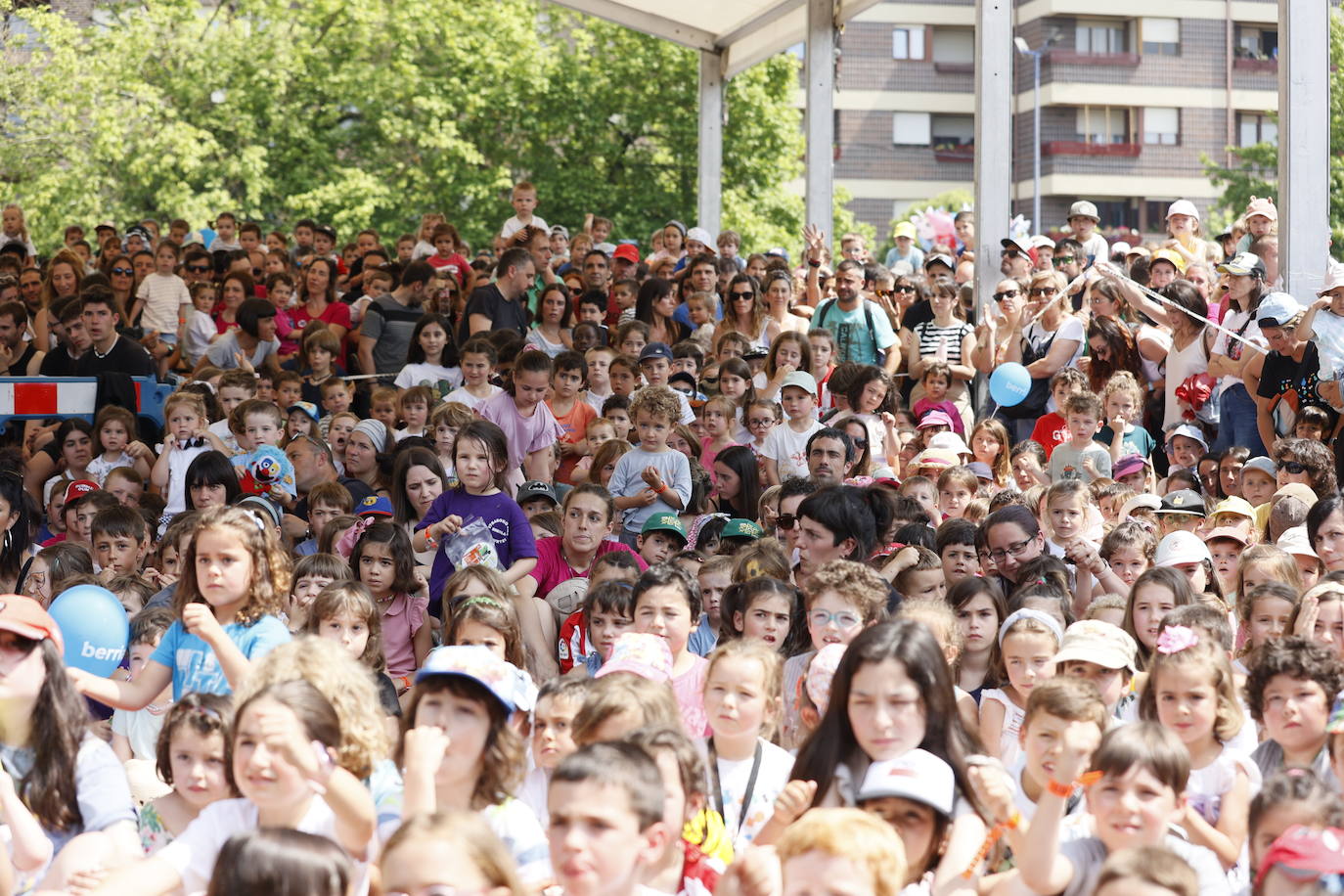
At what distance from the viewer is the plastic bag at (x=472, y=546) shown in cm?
816

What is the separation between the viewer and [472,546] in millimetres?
8250

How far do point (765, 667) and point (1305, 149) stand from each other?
21.6ft

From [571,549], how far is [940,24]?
50.3 m

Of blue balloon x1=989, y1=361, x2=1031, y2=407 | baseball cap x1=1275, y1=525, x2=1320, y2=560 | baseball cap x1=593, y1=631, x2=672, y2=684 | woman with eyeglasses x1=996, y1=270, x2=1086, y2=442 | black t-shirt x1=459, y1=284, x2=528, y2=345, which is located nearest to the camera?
baseball cap x1=593, y1=631, x2=672, y2=684

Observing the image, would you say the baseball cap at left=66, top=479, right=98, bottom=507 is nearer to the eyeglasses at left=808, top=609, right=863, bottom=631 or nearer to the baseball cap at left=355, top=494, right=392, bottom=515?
the baseball cap at left=355, top=494, right=392, bottom=515

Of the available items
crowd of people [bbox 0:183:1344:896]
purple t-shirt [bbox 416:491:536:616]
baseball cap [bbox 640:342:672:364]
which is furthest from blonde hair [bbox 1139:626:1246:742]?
baseball cap [bbox 640:342:672:364]

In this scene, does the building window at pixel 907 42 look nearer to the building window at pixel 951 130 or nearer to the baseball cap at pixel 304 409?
the building window at pixel 951 130

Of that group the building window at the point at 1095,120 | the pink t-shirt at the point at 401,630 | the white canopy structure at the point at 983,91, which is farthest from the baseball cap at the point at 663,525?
the building window at the point at 1095,120

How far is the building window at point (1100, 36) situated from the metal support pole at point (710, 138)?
37.6 metres

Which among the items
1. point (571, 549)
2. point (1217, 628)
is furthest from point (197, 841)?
point (571, 549)

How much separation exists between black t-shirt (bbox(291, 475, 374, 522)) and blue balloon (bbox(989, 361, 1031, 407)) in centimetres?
401

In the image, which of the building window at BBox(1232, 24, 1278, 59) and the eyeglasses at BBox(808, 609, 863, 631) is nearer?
the eyeglasses at BBox(808, 609, 863, 631)

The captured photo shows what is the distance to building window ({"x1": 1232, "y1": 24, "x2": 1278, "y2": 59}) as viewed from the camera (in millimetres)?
53188

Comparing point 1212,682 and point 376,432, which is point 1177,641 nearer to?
point 1212,682
